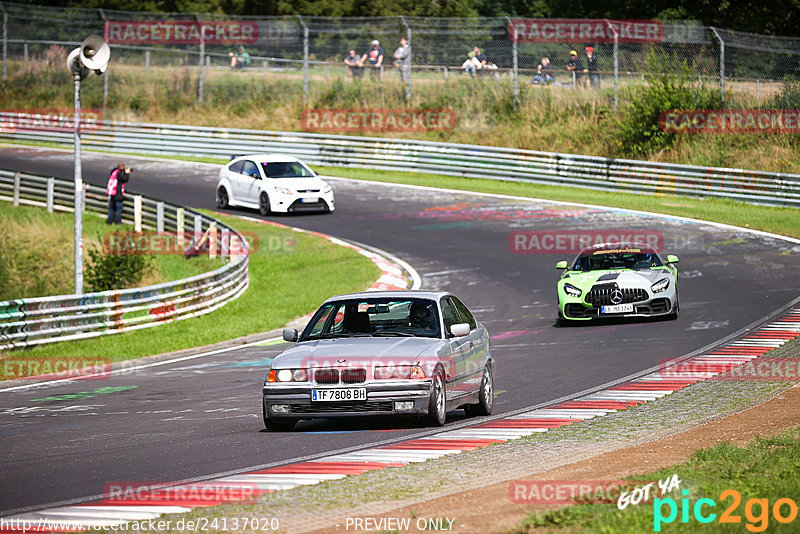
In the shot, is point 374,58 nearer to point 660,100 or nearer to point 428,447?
point 660,100

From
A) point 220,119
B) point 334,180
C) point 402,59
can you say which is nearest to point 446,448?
point 334,180

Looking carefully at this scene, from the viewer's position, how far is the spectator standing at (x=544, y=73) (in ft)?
131

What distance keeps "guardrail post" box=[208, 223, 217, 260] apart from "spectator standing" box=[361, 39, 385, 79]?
16.0m

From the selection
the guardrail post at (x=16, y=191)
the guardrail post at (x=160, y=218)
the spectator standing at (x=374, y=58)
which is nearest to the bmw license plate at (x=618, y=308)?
the guardrail post at (x=160, y=218)

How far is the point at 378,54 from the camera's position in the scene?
1663 inches

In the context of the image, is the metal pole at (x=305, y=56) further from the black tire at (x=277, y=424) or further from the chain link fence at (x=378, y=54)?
the black tire at (x=277, y=424)

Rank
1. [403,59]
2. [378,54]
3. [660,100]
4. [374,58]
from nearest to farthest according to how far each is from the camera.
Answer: [660,100], [403,59], [378,54], [374,58]

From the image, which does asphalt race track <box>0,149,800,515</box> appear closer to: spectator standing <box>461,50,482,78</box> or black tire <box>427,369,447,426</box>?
black tire <box>427,369,447,426</box>

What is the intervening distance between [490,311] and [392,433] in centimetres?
1035

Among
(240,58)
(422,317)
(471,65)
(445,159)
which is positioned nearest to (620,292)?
(422,317)

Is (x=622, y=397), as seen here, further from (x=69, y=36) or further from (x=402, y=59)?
(x=69, y=36)

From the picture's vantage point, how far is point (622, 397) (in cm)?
1255

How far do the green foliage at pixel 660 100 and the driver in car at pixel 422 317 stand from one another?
2765 centimetres

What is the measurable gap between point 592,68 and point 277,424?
30.3m
